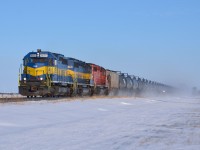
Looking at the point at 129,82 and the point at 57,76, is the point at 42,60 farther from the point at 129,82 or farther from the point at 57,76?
the point at 129,82

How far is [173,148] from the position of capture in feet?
28.0

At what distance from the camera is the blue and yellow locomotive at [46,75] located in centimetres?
3073

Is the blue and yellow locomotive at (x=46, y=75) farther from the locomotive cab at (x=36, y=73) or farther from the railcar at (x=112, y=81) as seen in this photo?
the railcar at (x=112, y=81)

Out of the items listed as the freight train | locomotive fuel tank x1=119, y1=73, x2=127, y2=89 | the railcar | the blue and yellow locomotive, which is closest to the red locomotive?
the freight train

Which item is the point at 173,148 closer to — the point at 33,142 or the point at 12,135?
the point at 33,142

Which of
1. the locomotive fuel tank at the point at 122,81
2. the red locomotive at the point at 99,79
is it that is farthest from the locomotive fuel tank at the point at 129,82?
the red locomotive at the point at 99,79

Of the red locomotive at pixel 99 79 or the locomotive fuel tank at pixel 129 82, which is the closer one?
the red locomotive at pixel 99 79

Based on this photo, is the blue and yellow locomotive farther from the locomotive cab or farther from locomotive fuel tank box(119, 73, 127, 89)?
locomotive fuel tank box(119, 73, 127, 89)

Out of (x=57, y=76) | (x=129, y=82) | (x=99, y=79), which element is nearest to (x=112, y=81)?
→ (x=99, y=79)

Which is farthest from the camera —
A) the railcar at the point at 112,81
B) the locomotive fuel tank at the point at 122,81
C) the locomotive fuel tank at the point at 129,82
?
the locomotive fuel tank at the point at 129,82

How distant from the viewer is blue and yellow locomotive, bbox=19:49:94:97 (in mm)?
30734

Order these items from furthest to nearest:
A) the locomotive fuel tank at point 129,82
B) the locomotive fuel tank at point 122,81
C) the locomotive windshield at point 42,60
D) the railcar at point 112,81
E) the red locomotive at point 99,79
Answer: the locomotive fuel tank at point 129,82
the locomotive fuel tank at point 122,81
the railcar at point 112,81
the red locomotive at point 99,79
the locomotive windshield at point 42,60

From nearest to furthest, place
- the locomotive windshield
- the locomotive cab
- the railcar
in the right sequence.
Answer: the locomotive cab → the locomotive windshield → the railcar

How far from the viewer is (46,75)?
103 ft
